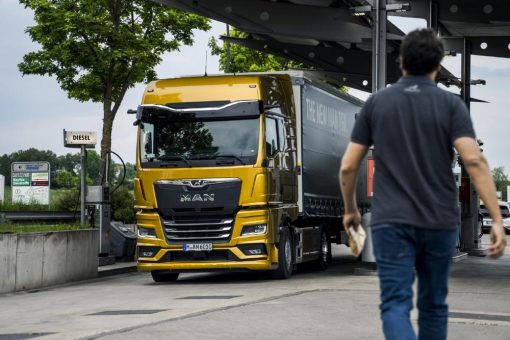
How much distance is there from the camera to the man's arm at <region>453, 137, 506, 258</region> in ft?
18.5

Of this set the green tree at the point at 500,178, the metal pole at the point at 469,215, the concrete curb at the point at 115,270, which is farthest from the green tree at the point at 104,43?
the green tree at the point at 500,178

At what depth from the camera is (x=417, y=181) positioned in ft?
18.4

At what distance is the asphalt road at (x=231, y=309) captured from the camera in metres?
9.68

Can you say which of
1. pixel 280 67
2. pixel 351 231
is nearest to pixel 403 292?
pixel 351 231

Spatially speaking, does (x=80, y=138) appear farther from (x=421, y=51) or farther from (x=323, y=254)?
(x=421, y=51)

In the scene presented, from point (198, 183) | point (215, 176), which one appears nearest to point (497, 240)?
point (215, 176)

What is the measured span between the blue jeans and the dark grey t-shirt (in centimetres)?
7

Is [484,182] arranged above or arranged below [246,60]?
below

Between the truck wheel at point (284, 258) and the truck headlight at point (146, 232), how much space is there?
206 centimetres

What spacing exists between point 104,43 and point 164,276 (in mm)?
17732

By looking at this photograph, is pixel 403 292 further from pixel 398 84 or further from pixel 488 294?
pixel 488 294

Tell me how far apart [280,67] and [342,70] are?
16.6m

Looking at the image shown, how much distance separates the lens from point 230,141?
1712 cm

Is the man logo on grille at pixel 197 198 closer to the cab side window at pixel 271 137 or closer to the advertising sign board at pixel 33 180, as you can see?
the cab side window at pixel 271 137
